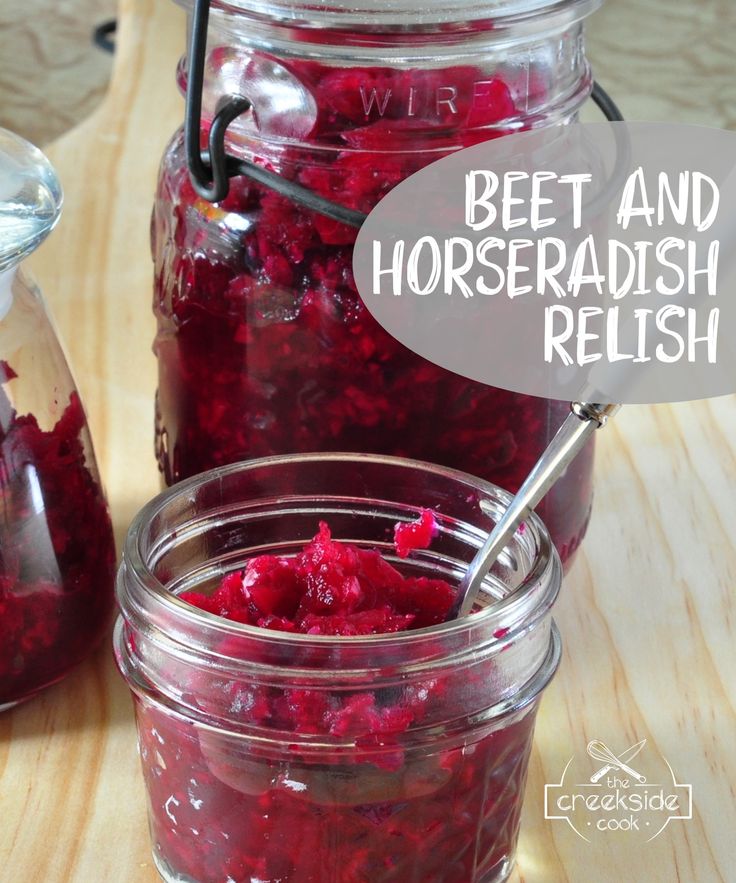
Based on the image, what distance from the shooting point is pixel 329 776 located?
25.2 inches

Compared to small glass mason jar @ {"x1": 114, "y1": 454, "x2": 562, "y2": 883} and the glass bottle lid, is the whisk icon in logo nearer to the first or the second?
small glass mason jar @ {"x1": 114, "y1": 454, "x2": 562, "y2": 883}

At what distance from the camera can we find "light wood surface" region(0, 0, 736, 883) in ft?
2.43

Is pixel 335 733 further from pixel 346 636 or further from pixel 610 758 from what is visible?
pixel 610 758

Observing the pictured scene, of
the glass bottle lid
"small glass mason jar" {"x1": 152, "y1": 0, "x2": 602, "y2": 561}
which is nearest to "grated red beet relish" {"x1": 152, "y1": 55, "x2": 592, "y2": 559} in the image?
"small glass mason jar" {"x1": 152, "y1": 0, "x2": 602, "y2": 561}

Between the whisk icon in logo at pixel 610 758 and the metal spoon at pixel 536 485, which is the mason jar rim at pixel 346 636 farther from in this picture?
the whisk icon in logo at pixel 610 758

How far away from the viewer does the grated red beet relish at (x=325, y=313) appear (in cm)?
80

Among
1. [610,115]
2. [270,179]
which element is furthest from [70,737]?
[610,115]

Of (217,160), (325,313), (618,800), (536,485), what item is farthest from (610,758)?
(217,160)

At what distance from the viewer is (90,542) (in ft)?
2.78

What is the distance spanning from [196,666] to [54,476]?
210 mm

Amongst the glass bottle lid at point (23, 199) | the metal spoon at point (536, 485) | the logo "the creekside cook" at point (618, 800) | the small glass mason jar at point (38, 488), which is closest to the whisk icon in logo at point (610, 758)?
the logo "the creekside cook" at point (618, 800)

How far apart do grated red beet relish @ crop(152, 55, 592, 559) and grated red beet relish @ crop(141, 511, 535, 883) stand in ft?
0.50

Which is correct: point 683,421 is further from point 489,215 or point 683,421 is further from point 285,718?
point 285,718

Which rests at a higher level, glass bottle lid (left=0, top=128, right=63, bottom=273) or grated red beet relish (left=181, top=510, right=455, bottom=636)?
glass bottle lid (left=0, top=128, right=63, bottom=273)
